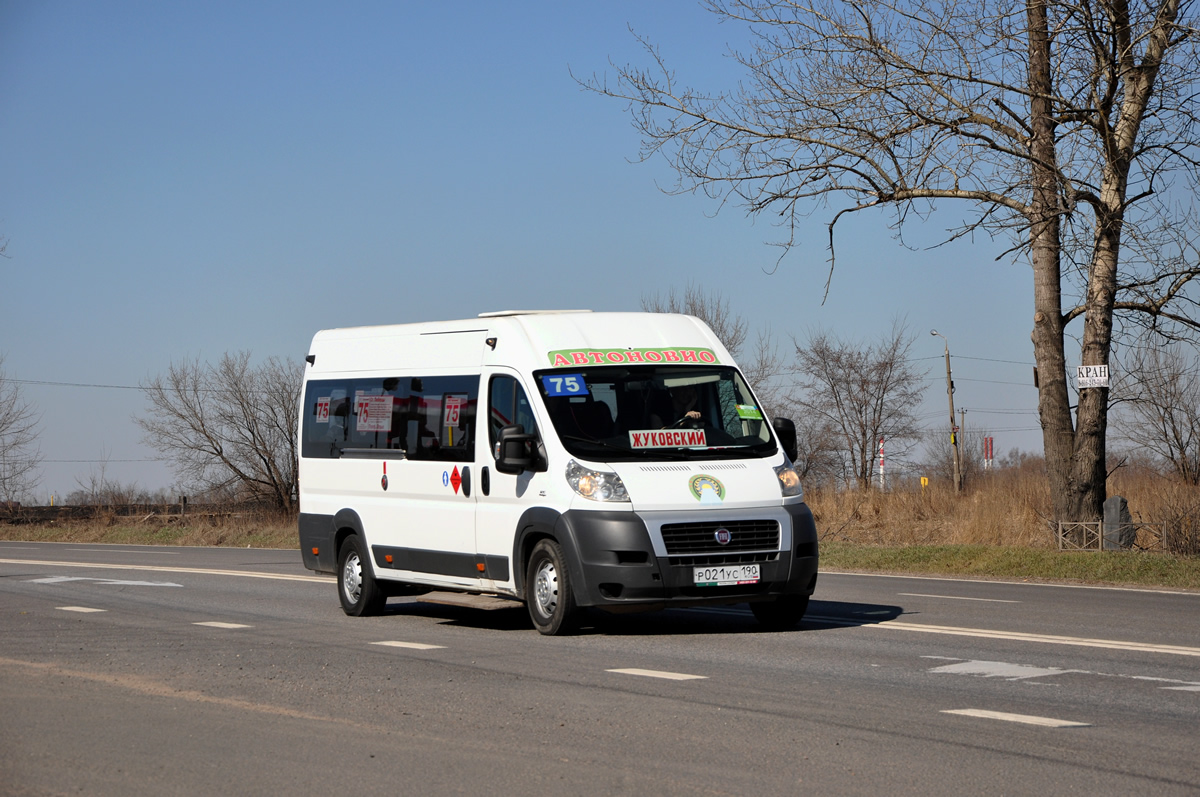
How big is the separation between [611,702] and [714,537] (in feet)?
10.7

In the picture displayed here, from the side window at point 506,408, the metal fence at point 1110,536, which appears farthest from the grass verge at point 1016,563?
the side window at point 506,408

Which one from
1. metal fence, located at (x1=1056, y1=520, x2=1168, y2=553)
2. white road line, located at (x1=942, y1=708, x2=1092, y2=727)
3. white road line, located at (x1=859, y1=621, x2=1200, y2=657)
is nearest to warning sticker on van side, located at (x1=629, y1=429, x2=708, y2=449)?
white road line, located at (x1=859, y1=621, x2=1200, y2=657)

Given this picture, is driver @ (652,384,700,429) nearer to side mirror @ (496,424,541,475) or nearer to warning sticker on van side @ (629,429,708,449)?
warning sticker on van side @ (629,429,708,449)

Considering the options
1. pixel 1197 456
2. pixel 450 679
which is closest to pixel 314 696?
pixel 450 679

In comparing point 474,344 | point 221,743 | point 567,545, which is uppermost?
point 474,344

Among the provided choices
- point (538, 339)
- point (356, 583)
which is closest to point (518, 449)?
point (538, 339)

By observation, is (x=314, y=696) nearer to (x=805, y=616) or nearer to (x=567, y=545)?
(x=567, y=545)

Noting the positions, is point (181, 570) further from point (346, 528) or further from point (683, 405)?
point (683, 405)

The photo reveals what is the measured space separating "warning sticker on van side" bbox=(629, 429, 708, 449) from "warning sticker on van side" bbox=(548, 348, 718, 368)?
2.71 ft

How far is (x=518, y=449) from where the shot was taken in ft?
37.7

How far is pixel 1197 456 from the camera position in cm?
3688

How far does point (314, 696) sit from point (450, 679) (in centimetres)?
100

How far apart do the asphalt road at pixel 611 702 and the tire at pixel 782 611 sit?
0.80ft

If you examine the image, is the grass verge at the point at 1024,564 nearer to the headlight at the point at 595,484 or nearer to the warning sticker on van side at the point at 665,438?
the warning sticker on van side at the point at 665,438
